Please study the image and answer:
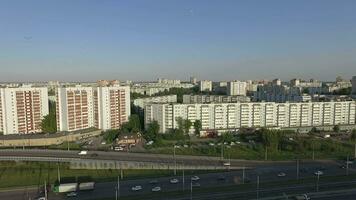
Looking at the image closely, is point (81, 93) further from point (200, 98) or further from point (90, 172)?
point (200, 98)

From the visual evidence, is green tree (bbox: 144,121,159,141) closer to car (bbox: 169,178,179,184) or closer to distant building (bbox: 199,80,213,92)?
car (bbox: 169,178,179,184)

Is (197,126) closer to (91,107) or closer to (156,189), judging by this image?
(91,107)

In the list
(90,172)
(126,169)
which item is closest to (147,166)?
(126,169)

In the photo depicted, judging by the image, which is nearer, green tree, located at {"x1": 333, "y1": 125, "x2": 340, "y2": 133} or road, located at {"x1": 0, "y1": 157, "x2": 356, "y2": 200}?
road, located at {"x1": 0, "y1": 157, "x2": 356, "y2": 200}

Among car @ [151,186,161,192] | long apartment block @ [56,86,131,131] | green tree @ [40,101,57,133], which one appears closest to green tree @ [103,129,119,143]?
long apartment block @ [56,86,131,131]

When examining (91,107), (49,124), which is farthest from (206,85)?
(49,124)

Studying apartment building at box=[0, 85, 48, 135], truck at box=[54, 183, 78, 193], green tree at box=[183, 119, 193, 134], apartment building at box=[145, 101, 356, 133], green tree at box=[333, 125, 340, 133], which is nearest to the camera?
truck at box=[54, 183, 78, 193]
